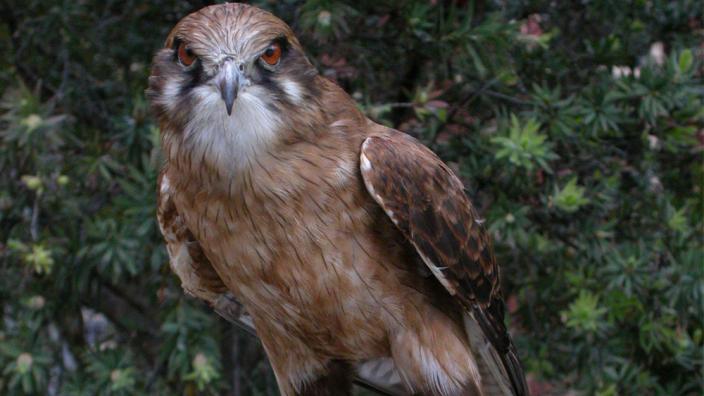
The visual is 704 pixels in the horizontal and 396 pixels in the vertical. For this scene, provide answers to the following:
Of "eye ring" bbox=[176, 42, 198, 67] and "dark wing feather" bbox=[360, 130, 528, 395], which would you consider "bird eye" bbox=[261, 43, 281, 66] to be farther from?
"dark wing feather" bbox=[360, 130, 528, 395]

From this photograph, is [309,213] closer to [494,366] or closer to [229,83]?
[229,83]

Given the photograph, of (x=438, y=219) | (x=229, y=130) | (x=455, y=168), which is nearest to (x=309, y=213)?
(x=229, y=130)

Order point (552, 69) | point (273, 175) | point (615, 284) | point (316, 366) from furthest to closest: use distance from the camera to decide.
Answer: point (552, 69) < point (615, 284) < point (316, 366) < point (273, 175)

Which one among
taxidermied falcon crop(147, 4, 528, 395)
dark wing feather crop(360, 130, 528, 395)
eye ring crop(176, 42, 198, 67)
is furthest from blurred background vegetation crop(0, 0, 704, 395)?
eye ring crop(176, 42, 198, 67)

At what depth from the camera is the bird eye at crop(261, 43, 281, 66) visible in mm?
2382

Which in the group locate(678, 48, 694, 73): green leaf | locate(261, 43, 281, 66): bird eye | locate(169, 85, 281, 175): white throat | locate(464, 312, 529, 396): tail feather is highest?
locate(261, 43, 281, 66): bird eye

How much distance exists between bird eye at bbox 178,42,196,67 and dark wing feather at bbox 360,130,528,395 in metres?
0.58

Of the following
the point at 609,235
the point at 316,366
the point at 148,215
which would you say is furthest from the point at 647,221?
the point at 148,215

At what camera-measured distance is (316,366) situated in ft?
9.86

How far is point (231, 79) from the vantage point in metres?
2.24

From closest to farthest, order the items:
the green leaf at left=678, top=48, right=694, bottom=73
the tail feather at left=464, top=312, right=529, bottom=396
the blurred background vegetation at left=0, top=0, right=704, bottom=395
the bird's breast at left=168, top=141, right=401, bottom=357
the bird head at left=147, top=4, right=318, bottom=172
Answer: the bird head at left=147, top=4, right=318, bottom=172 < the bird's breast at left=168, top=141, right=401, bottom=357 < the tail feather at left=464, top=312, right=529, bottom=396 < the blurred background vegetation at left=0, top=0, right=704, bottom=395 < the green leaf at left=678, top=48, right=694, bottom=73

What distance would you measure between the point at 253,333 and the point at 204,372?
42 cm

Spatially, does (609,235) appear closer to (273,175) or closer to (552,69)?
(552,69)

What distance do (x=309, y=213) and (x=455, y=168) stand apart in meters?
1.48
